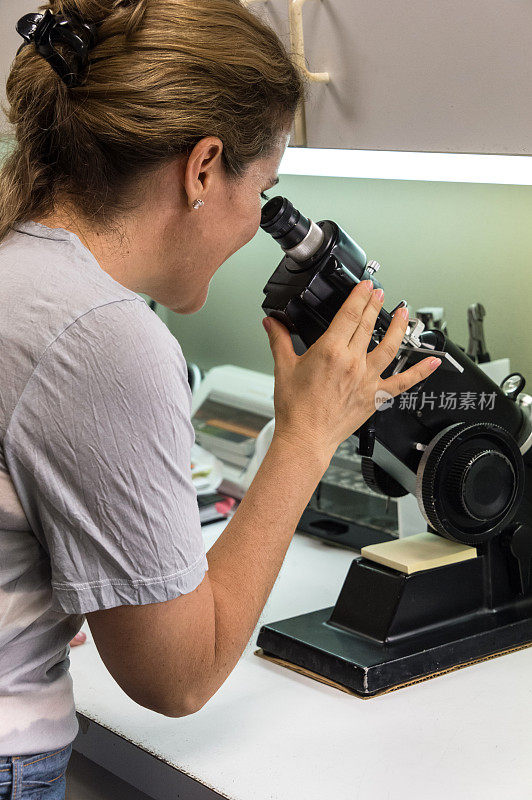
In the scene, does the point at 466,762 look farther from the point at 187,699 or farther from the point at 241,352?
the point at 241,352

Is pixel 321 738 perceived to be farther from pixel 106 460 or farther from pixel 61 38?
pixel 61 38

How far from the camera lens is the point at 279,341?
43.5 inches

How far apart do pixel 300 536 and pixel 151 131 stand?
1141 mm

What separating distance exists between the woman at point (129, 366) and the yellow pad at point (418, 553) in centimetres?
32

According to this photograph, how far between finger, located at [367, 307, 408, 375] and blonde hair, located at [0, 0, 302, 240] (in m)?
0.26

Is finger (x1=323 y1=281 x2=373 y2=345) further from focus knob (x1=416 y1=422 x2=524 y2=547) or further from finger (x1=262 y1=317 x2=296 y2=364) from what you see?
focus knob (x1=416 y1=422 x2=524 y2=547)

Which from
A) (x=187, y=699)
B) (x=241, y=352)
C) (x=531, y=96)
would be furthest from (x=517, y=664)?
(x=241, y=352)

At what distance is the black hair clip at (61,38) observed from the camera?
84cm

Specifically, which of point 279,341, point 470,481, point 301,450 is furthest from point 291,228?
point 470,481

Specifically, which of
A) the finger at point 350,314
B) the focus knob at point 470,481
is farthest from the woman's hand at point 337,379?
the focus knob at point 470,481

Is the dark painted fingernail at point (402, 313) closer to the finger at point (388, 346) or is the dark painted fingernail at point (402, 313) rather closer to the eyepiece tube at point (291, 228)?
the finger at point (388, 346)

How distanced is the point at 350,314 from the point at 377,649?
1.58 ft

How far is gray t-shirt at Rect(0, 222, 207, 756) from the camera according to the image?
733 millimetres

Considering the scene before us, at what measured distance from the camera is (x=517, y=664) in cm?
126
